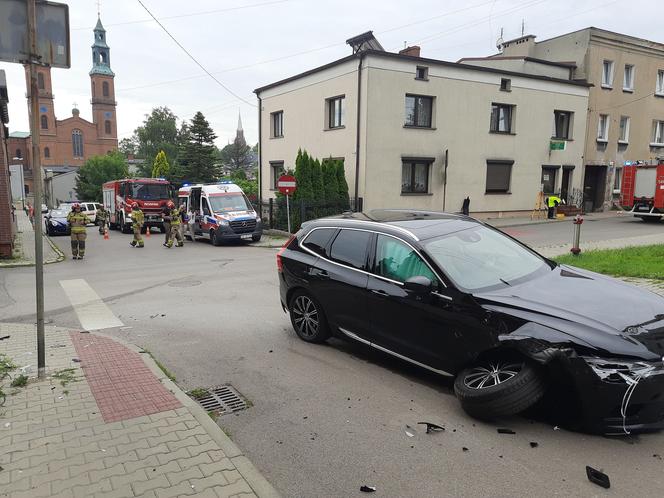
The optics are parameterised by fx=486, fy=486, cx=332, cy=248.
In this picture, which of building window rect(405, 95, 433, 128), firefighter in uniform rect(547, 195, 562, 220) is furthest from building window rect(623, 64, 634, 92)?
building window rect(405, 95, 433, 128)

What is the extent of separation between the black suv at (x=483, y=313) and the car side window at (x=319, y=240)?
0.02m

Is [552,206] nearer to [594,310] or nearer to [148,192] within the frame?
[148,192]

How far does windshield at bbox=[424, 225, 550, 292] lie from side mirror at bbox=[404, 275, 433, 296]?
226mm

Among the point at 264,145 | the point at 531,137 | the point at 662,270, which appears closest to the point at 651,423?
the point at 662,270

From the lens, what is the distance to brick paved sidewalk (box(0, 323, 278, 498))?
3023 mm

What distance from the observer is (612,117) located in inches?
1123

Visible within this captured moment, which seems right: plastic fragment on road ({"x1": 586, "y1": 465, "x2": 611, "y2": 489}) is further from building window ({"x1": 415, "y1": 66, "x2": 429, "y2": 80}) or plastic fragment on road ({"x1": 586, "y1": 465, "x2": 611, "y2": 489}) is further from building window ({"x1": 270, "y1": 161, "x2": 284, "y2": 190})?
building window ({"x1": 270, "y1": 161, "x2": 284, "y2": 190})

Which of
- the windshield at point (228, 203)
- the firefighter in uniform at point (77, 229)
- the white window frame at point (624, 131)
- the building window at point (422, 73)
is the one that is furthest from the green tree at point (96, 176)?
the white window frame at point (624, 131)

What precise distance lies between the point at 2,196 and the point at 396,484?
15588 millimetres

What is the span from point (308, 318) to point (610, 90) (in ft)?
95.7

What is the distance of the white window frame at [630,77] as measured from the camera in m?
28.6

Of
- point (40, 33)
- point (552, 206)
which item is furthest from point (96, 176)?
point (40, 33)

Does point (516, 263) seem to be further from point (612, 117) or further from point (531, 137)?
point (612, 117)

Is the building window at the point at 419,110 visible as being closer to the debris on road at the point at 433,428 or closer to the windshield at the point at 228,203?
the windshield at the point at 228,203
